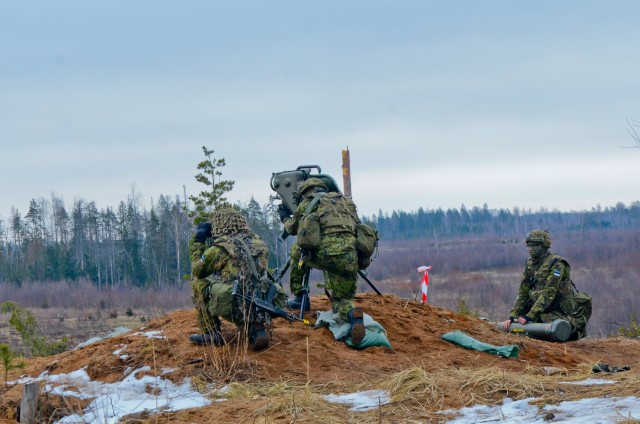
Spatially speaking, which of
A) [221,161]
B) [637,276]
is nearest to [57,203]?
[637,276]

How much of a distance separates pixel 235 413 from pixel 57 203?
271 feet

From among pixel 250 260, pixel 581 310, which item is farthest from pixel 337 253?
pixel 581 310

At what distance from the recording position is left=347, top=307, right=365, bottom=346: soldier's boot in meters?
8.83

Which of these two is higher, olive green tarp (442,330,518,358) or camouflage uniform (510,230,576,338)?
camouflage uniform (510,230,576,338)

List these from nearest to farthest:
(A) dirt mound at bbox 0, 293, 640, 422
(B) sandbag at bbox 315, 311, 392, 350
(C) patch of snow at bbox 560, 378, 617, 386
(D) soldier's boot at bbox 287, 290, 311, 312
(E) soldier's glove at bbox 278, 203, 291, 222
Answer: (C) patch of snow at bbox 560, 378, 617, 386 < (A) dirt mound at bbox 0, 293, 640, 422 < (B) sandbag at bbox 315, 311, 392, 350 < (D) soldier's boot at bbox 287, 290, 311, 312 < (E) soldier's glove at bbox 278, 203, 291, 222

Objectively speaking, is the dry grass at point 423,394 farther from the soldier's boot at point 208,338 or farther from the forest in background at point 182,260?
the forest in background at point 182,260

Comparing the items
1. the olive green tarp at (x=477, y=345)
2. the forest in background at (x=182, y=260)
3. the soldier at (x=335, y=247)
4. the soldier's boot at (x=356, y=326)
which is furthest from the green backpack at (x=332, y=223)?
the forest in background at (x=182, y=260)

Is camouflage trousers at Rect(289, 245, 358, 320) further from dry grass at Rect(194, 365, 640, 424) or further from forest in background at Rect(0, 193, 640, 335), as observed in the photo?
forest in background at Rect(0, 193, 640, 335)

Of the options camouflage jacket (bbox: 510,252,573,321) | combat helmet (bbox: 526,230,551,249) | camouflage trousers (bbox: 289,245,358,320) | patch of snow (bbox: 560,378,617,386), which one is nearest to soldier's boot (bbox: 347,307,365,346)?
camouflage trousers (bbox: 289,245,358,320)

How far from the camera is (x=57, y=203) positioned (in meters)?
85.1

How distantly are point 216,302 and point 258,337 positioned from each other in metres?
0.55

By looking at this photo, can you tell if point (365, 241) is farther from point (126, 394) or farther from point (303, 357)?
point (126, 394)

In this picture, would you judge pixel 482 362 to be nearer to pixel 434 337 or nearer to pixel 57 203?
pixel 434 337

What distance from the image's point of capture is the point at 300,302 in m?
10.3
